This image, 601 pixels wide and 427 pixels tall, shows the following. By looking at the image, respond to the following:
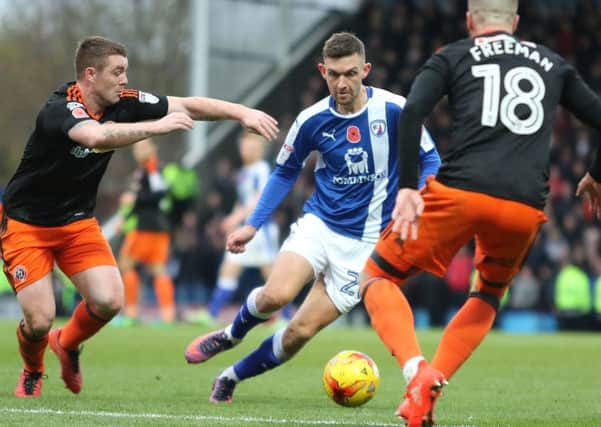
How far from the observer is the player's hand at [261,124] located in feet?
22.8

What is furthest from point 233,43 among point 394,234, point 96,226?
point 394,234

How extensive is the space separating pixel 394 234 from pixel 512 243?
1.81 ft

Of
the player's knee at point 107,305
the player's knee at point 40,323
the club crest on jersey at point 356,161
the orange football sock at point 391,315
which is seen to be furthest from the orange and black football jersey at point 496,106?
the player's knee at point 40,323

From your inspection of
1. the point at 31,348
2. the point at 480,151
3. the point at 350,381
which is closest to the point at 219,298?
the point at 31,348

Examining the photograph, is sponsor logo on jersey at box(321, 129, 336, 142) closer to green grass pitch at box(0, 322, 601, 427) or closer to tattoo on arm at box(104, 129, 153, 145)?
tattoo on arm at box(104, 129, 153, 145)

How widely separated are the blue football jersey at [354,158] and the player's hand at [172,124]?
1.24m

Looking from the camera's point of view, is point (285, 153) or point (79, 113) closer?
point (79, 113)

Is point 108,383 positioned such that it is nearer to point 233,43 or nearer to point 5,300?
point 5,300

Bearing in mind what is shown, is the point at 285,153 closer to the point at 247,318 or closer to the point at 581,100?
the point at 247,318

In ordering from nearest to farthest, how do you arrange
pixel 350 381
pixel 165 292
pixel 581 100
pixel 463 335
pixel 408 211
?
pixel 408 211, pixel 581 100, pixel 463 335, pixel 350 381, pixel 165 292

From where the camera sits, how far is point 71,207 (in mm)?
7629

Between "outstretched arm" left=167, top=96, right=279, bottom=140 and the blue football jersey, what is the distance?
1.42ft

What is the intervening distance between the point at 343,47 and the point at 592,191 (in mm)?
1803

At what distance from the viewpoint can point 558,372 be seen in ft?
34.0
